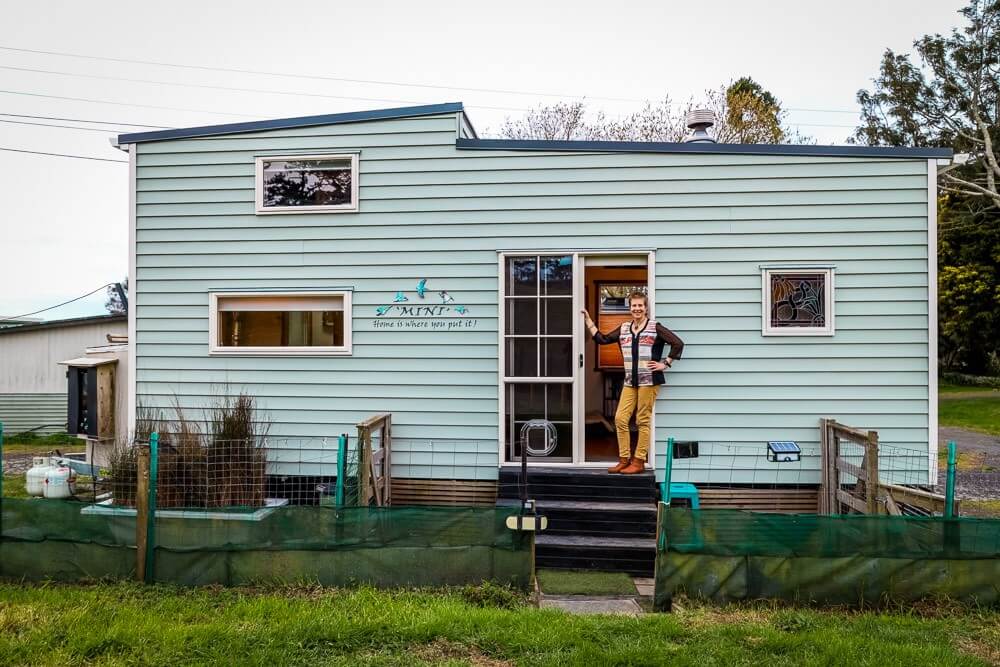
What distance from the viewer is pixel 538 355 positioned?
7086 millimetres

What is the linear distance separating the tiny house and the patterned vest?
0.46 metres

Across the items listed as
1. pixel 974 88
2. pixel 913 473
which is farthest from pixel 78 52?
pixel 974 88

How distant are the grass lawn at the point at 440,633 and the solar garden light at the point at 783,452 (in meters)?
2.32

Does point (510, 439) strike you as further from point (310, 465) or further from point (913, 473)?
point (913, 473)

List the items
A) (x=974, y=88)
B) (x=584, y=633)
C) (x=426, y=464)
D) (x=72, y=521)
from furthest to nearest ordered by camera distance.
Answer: (x=974, y=88)
(x=426, y=464)
(x=72, y=521)
(x=584, y=633)

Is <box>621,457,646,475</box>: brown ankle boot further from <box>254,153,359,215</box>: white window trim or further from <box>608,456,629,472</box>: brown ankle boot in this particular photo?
<box>254,153,359,215</box>: white window trim

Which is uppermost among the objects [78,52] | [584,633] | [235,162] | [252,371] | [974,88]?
[974,88]

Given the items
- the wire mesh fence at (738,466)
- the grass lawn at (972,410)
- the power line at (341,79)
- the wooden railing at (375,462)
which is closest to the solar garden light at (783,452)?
the wire mesh fence at (738,466)

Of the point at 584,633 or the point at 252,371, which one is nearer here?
the point at 584,633

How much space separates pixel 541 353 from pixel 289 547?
10.1 feet

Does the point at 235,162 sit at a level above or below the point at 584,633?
above

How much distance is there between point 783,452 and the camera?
689 centimetres

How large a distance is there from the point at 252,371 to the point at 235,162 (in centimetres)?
223

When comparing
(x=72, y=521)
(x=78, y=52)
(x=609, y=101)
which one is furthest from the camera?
(x=609, y=101)
